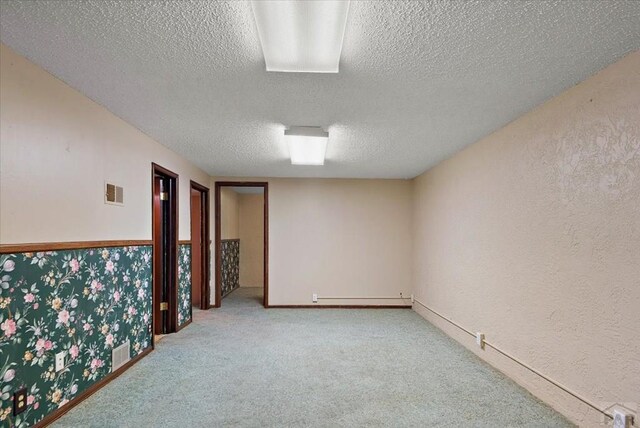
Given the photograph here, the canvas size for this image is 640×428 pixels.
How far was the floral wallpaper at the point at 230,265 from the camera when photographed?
660 centimetres

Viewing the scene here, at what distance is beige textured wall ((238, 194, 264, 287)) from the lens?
26.6 feet

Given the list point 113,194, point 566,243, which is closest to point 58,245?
point 113,194

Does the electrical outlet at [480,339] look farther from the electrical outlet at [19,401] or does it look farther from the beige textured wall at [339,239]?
the electrical outlet at [19,401]

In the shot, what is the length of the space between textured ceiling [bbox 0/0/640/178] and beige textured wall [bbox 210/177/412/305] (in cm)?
253

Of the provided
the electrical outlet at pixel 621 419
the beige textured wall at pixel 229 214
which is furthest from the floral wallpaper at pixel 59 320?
the beige textured wall at pixel 229 214

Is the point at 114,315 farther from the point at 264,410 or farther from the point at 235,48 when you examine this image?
the point at 235,48

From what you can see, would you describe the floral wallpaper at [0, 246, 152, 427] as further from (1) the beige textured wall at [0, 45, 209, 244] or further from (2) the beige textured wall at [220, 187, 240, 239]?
(2) the beige textured wall at [220, 187, 240, 239]

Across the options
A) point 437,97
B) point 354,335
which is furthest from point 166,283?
point 437,97

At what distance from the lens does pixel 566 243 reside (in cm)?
224

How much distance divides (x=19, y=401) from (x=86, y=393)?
2.04ft

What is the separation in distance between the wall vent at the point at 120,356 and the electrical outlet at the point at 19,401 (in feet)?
2.85

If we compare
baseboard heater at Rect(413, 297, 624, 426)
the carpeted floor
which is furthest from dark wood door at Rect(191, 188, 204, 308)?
baseboard heater at Rect(413, 297, 624, 426)

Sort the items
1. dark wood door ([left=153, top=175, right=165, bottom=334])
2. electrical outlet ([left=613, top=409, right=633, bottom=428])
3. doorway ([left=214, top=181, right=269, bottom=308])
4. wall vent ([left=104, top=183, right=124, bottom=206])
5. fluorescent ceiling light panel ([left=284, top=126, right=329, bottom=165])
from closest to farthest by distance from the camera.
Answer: electrical outlet ([left=613, top=409, right=633, bottom=428]) → wall vent ([left=104, top=183, right=124, bottom=206]) → fluorescent ceiling light panel ([left=284, top=126, right=329, bottom=165]) → dark wood door ([left=153, top=175, right=165, bottom=334]) → doorway ([left=214, top=181, right=269, bottom=308])

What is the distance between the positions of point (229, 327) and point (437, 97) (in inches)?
141
